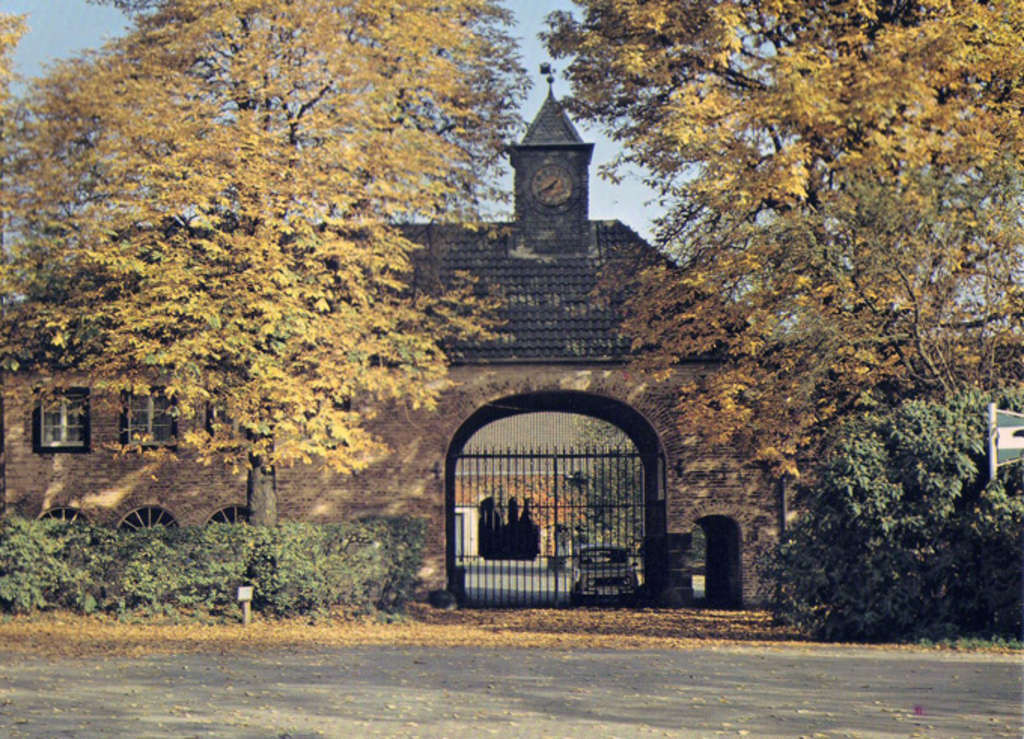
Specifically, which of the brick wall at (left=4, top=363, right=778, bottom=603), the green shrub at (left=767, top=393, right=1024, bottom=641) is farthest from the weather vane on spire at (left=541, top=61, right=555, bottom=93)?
the green shrub at (left=767, top=393, right=1024, bottom=641)

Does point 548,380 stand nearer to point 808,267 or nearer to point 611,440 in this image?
point 808,267

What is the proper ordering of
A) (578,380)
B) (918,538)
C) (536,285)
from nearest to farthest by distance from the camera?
(918,538), (578,380), (536,285)

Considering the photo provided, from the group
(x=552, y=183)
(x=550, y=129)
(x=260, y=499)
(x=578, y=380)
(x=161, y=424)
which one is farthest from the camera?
(x=550, y=129)

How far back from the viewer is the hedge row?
2009 centimetres

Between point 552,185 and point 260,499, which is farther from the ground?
point 552,185

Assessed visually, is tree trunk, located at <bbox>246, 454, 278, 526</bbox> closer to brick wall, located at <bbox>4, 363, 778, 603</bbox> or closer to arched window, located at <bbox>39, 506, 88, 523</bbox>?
brick wall, located at <bbox>4, 363, 778, 603</bbox>

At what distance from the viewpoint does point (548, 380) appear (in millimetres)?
24828

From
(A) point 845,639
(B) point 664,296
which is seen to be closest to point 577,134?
(B) point 664,296

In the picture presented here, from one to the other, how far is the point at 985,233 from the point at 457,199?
1005 cm

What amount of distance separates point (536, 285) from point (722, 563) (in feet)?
22.8

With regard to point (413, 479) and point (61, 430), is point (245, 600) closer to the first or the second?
point (413, 479)

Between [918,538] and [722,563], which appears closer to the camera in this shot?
[918,538]

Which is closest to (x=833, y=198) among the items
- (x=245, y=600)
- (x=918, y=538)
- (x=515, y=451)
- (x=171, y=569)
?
(x=918, y=538)

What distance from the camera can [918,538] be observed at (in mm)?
17062
